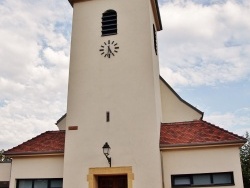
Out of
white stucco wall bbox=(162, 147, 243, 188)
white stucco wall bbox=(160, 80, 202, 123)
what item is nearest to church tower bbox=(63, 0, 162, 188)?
white stucco wall bbox=(162, 147, 243, 188)

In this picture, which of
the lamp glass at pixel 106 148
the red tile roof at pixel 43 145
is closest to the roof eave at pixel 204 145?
the lamp glass at pixel 106 148

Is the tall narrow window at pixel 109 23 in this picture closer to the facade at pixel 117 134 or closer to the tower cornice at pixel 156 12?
the facade at pixel 117 134

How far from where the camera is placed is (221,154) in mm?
11609

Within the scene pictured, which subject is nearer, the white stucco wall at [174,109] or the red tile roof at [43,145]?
the red tile roof at [43,145]

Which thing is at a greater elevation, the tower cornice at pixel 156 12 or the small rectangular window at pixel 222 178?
the tower cornice at pixel 156 12

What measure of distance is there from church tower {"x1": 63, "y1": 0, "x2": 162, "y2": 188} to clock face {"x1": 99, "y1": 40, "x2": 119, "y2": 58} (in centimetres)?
5

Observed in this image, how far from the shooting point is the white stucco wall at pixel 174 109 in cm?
1577

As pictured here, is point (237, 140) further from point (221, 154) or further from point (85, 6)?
point (85, 6)

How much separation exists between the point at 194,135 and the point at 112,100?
12.3ft

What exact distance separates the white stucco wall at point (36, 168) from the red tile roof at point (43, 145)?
0.35 m

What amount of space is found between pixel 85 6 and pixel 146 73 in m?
4.89

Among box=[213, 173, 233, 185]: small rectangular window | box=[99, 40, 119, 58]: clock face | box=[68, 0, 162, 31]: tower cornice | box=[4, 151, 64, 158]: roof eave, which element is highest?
box=[68, 0, 162, 31]: tower cornice

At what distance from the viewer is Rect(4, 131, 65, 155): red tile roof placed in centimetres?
1319

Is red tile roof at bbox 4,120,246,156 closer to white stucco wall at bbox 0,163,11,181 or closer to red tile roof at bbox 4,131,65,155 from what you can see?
red tile roof at bbox 4,131,65,155
